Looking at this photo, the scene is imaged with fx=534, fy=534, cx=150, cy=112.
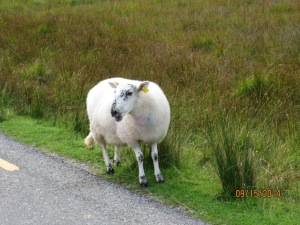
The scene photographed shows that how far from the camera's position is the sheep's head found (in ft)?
16.7

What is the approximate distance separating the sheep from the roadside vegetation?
1.30 feet

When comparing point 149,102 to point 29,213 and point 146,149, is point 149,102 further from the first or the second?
point 29,213

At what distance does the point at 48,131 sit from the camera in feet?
24.1

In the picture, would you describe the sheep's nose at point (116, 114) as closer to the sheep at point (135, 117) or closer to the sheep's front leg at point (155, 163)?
the sheep at point (135, 117)

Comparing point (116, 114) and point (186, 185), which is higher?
point (116, 114)

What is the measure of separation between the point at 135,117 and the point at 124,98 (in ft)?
0.98

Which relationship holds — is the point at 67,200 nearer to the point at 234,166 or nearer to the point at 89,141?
the point at 89,141

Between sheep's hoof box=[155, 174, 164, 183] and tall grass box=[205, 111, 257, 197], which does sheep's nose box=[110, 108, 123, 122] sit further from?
tall grass box=[205, 111, 257, 197]

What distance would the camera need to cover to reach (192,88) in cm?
852

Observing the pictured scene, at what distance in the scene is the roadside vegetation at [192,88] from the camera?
4953 mm

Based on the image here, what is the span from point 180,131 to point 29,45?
6068 millimetres

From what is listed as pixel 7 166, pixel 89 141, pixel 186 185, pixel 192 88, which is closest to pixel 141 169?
pixel 186 185

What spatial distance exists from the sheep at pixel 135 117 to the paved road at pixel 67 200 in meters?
0.46

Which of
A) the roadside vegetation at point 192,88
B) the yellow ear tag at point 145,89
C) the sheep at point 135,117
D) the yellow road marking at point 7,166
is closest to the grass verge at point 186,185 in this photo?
the roadside vegetation at point 192,88
